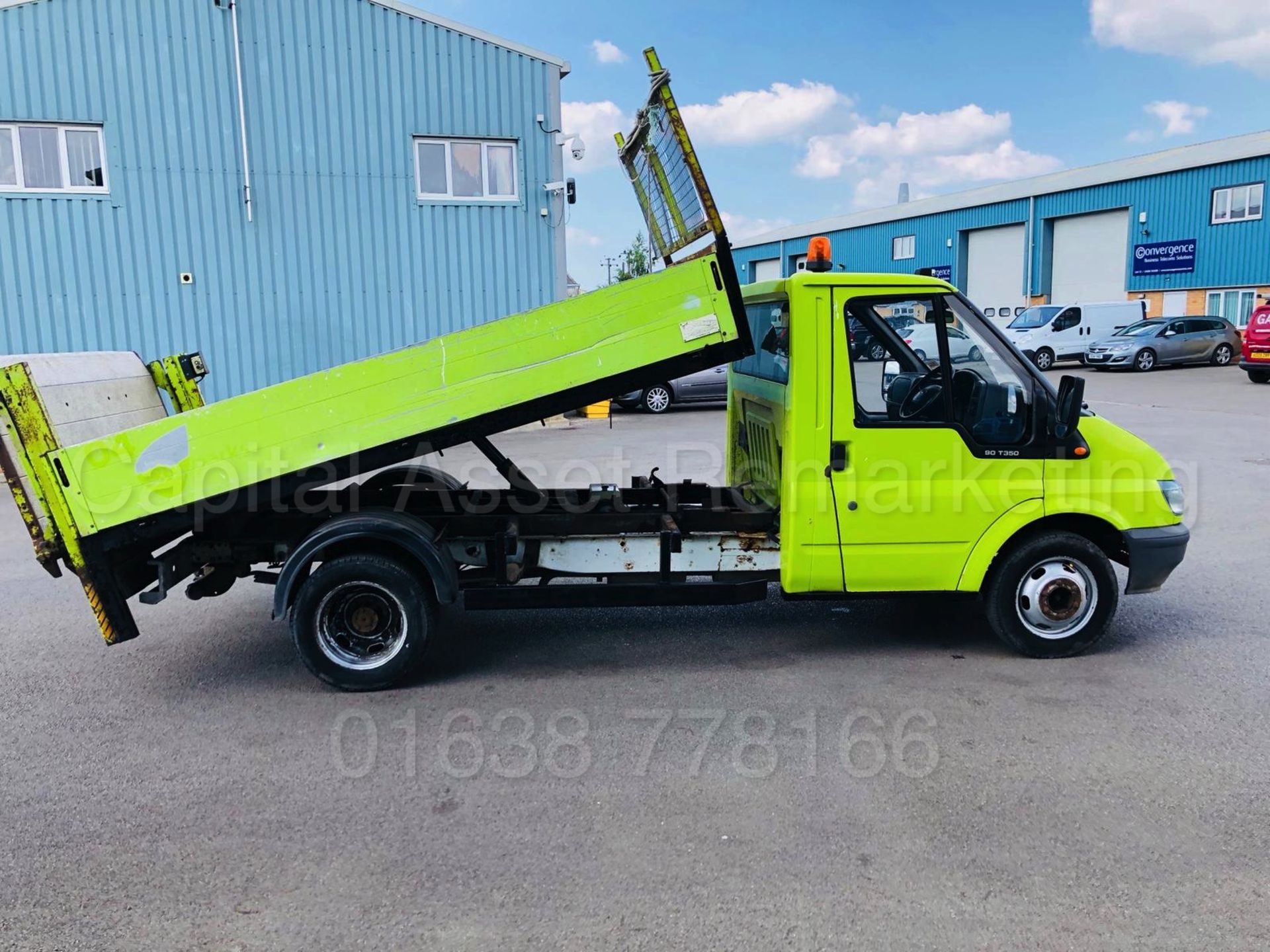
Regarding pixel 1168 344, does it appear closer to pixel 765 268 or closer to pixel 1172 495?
pixel 1172 495

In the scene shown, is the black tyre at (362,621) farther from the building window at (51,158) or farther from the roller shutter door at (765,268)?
the roller shutter door at (765,268)

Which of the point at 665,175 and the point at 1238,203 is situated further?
the point at 1238,203

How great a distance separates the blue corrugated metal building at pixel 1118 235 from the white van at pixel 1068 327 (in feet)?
16.0

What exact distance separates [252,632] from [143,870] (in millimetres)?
2811

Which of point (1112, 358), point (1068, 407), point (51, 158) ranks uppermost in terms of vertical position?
point (51, 158)

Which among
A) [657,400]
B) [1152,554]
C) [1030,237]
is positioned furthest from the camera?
[1030,237]

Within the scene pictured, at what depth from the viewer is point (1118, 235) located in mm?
36375

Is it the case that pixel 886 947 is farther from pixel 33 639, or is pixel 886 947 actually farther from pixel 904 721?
pixel 33 639

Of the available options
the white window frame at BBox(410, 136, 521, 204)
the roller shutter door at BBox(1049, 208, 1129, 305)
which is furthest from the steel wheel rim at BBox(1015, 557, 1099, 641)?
the roller shutter door at BBox(1049, 208, 1129, 305)

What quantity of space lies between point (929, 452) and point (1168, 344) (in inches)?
1032

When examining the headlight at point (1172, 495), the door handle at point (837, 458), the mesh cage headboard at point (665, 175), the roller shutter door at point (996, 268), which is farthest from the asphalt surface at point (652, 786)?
the roller shutter door at point (996, 268)

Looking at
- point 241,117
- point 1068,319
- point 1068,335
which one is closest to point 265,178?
point 241,117

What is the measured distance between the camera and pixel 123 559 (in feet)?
16.5

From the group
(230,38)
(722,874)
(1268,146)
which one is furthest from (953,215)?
(722,874)
